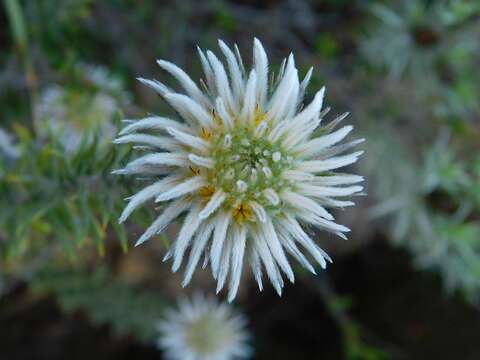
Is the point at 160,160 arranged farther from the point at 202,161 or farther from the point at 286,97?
the point at 286,97

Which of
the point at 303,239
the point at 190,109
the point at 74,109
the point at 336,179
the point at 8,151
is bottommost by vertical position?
the point at 303,239

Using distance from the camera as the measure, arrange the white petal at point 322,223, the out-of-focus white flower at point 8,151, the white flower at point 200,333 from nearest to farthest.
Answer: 1. the white petal at point 322,223
2. the out-of-focus white flower at point 8,151
3. the white flower at point 200,333

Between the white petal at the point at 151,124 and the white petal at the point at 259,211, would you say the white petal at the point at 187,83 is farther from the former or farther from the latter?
the white petal at the point at 259,211

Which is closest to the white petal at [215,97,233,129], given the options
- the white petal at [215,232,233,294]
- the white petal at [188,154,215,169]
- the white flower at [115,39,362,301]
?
the white flower at [115,39,362,301]

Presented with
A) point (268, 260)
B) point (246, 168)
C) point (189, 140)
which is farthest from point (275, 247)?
point (189, 140)

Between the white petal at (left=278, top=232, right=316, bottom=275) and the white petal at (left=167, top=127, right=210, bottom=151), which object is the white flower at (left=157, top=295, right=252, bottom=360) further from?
the white petal at (left=167, top=127, right=210, bottom=151)

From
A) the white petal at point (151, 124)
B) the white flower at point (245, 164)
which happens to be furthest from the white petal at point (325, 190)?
the white petal at point (151, 124)

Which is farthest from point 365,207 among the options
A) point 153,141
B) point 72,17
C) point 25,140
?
point 153,141
